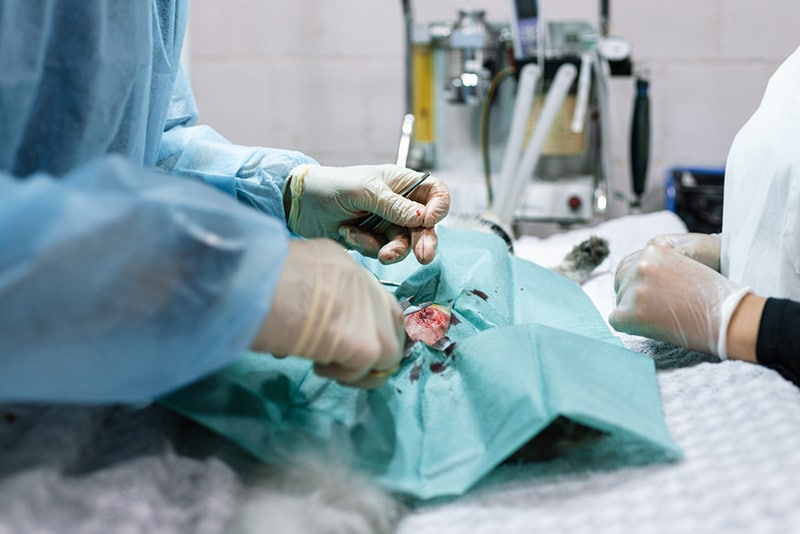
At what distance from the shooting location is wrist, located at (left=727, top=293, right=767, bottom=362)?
2.93 ft

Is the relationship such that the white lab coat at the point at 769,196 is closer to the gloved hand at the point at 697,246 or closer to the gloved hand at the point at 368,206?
the gloved hand at the point at 697,246

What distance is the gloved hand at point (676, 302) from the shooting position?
922 millimetres

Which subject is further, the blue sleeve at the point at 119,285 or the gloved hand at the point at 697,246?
the gloved hand at the point at 697,246

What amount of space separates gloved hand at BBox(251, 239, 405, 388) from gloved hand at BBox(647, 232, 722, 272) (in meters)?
→ 0.60

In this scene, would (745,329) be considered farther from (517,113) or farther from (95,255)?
(517,113)

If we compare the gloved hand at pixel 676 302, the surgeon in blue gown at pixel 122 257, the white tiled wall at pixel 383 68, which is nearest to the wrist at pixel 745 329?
the gloved hand at pixel 676 302

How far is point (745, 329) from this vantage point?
897 millimetres

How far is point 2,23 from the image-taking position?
28.7 inches

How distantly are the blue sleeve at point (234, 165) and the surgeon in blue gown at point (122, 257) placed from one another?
24 cm

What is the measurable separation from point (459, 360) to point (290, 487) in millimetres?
281

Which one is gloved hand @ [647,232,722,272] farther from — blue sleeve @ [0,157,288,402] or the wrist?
blue sleeve @ [0,157,288,402]

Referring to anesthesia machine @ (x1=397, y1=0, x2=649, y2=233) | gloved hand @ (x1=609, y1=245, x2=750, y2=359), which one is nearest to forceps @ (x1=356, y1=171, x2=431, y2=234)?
gloved hand @ (x1=609, y1=245, x2=750, y2=359)

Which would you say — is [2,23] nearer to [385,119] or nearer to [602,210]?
[602,210]

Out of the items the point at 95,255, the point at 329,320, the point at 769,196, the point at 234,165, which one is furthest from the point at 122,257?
the point at 769,196
